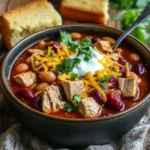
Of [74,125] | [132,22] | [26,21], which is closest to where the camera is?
[74,125]

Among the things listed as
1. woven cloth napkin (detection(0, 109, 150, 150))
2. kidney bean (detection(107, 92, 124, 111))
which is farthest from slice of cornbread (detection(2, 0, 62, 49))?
kidney bean (detection(107, 92, 124, 111))

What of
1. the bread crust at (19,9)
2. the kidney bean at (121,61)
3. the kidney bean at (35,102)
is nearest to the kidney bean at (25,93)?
the kidney bean at (35,102)

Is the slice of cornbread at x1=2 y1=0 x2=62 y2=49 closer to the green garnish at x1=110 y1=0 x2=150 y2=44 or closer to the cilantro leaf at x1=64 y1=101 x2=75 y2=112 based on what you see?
the green garnish at x1=110 y1=0 x2=150 y2=44

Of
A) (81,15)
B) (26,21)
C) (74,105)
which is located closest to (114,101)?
(74,105)

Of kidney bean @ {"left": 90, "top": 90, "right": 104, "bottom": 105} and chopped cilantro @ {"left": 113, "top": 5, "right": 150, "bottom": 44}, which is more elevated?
chopped cilantro @ {"left": 113, "top": 5, "right": 150, "bottom": 44}

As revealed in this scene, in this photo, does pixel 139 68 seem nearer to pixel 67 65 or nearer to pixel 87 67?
pixel 87 67

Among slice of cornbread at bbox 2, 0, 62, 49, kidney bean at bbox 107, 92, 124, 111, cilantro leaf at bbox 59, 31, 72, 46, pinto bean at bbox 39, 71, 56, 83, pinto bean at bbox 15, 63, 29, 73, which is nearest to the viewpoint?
kidney bean at bbox 107, 92, 124, 111
